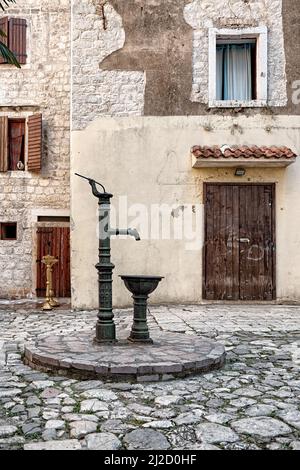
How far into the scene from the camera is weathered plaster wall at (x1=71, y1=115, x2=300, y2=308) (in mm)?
9570

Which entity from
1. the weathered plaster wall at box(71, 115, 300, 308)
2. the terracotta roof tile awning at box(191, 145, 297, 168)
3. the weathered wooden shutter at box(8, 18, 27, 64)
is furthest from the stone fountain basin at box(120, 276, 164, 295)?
the weathered wooden shutter at box(8, 18, 27, 64)

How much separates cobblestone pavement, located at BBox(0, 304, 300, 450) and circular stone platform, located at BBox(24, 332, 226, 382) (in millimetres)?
110

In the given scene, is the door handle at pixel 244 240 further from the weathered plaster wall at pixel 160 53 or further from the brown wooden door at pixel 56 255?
the brown wooden door at pixel 56 255

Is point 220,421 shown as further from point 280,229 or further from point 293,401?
point 280,229

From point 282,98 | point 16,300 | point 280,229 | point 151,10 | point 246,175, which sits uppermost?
point 151,10

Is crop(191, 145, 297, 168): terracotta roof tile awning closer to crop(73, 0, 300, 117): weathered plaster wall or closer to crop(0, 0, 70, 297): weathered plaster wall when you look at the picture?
crop(73, 0, 300, 117): weathered plaster wall

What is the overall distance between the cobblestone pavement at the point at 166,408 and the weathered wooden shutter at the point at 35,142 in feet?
22.0

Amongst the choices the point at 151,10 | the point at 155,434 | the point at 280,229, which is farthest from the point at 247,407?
the point at 151,10

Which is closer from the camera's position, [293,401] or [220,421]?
[220,421]

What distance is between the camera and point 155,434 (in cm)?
305

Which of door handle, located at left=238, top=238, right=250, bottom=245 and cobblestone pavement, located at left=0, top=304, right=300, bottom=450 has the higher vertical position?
door handle, located at left=238, top=238, right=250, bottom=245

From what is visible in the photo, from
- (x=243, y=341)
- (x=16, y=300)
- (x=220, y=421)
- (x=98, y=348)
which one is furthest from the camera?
(x=16, y=300)

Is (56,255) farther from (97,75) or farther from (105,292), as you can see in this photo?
(105,292)
